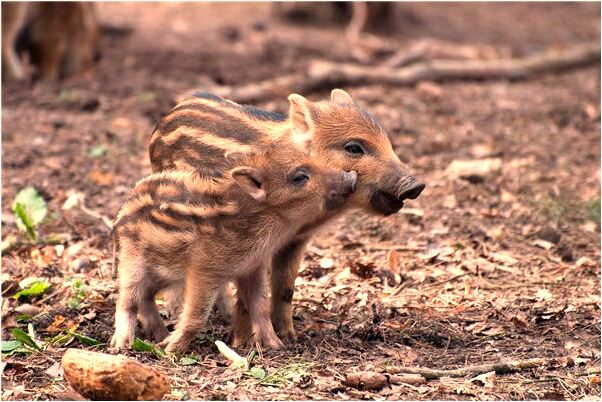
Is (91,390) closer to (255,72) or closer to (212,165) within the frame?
(212,165)

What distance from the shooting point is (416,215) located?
24.7ft

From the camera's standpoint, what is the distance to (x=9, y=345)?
5.12 m

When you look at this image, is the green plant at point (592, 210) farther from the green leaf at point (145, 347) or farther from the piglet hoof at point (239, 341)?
the green leaf at point (145, 347)

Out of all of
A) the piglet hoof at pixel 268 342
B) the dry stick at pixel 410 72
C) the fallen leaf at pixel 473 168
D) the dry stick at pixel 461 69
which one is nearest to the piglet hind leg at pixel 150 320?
the piglet hoof at pixel 268 342

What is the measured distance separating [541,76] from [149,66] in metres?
4.73

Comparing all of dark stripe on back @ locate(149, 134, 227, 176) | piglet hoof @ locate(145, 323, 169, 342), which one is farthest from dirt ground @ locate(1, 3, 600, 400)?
dark stripe on back @ locate(149, 134, 227, 176)

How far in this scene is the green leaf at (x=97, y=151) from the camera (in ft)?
28.8

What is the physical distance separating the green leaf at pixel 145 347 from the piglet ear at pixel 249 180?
90cm

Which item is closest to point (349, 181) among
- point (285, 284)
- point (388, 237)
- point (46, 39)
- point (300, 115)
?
point (300, 115)

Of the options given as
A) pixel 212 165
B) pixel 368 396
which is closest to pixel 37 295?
pixel 212 165

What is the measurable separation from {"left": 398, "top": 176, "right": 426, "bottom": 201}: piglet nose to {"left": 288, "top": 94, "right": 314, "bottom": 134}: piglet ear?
26.1 inches

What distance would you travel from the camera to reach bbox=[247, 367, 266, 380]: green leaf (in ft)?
15.9

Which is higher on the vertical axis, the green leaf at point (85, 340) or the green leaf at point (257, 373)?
the green leaf at point (257, 373)

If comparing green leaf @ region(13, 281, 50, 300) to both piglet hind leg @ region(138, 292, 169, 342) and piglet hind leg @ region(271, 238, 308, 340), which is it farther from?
piglet hind leg @ region(271, 238, 308, 340)
